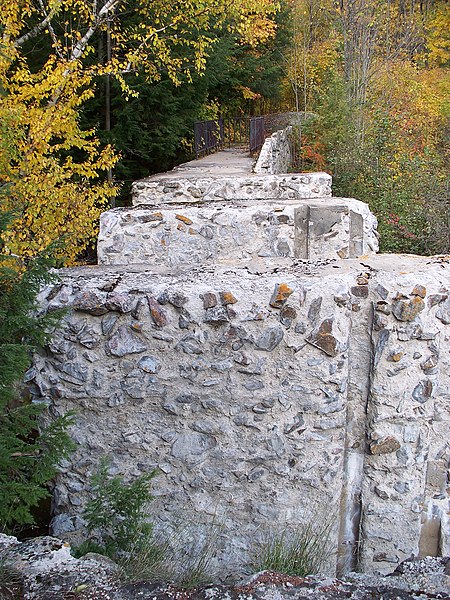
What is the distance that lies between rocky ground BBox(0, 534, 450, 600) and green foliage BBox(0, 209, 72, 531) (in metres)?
0.62

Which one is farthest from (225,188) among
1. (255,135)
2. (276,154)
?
(255,135)

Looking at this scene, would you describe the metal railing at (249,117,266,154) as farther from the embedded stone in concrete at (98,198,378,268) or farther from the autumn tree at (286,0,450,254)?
the embedded stone in concrete at (98,198,378,268)

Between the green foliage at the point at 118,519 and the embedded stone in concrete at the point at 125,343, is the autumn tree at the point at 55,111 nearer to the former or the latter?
the embedded stone in concrete at the point at 125,343

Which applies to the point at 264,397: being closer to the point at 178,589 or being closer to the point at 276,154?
the point at 178,589

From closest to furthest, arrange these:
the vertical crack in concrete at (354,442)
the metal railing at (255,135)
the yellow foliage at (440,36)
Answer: the vertical crack in concrete at (354,442)
the metal railing at (255,135)
the yellow foliage at (440,36)

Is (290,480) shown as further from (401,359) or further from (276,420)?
(401,359)

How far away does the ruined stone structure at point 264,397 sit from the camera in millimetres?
3475

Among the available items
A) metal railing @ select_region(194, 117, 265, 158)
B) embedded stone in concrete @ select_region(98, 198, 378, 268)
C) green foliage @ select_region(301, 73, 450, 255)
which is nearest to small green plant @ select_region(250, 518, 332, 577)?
embedded stone in concrete @ select_region(98, 198, 378, 268)

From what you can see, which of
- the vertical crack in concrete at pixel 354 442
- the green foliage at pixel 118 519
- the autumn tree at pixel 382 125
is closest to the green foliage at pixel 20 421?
the green foliage at pixel 118 519

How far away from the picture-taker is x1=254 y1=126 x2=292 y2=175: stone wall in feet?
31.9

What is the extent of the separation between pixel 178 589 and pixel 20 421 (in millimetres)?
1478

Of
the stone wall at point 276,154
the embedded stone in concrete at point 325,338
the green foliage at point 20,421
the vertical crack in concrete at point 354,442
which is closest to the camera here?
the green foliage at point 20,421

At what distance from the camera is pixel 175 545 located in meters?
3.44

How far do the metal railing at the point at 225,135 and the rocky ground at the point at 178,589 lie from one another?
36.7ft
